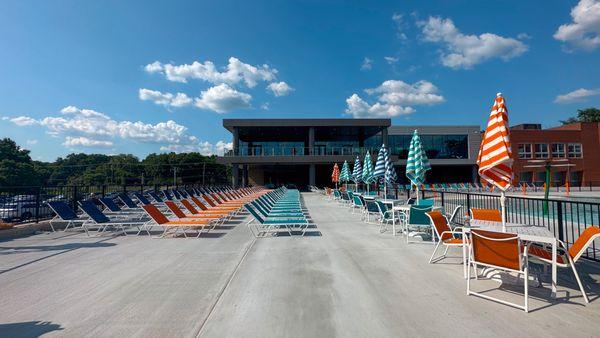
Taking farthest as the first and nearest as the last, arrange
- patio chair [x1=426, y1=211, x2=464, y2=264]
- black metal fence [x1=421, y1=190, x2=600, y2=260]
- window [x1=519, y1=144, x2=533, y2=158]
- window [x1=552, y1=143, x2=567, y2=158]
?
1. window [x1=552, y1=143, x2=567, y2=158]
2. window [x1=519, y1=144, x2=533, y2=158]
3. black metal fence [x1=421, y1=190, x2=600, y2=260]
4. patio chair [x1=426, y1=211, x2=464, y2=264]

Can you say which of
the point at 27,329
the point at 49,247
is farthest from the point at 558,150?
the point at 27,329

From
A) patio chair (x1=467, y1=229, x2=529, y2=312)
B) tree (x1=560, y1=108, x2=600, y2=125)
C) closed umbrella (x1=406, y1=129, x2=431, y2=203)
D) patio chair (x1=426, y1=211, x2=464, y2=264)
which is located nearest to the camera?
patio chair (x1=467, y1=229, x2=529, y2=312)

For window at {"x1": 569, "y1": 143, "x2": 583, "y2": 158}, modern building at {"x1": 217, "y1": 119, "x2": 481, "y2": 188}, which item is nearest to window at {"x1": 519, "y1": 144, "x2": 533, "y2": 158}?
modern building at {"x1": 217, "y1": 119, "x2": 481, "y2": 188}

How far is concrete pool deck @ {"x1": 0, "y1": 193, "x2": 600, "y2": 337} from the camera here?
115 inches

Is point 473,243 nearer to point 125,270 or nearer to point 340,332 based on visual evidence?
point 340,332

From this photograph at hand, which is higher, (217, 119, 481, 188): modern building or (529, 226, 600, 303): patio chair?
(217, 119, 481, 188): modern building

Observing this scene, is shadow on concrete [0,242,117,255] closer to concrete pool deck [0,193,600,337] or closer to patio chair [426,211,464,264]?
concrete pool deck [0,193,600,337]

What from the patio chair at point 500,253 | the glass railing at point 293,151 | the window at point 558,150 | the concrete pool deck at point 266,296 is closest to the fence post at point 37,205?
the concrete pool deck at point 266,296

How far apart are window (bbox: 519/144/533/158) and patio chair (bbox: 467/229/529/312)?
47.9 meters

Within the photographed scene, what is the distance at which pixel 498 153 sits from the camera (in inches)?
165

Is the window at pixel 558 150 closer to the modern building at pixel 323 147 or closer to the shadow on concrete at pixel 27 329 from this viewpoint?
the modern building at pixel 323 147

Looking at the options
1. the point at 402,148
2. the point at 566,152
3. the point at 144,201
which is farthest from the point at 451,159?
the point at 144,201

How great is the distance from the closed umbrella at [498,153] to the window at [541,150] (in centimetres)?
4821

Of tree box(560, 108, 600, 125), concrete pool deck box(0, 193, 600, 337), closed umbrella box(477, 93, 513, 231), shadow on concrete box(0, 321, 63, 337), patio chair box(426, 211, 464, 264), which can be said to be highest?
tree box(560, 108, 600, 125)
